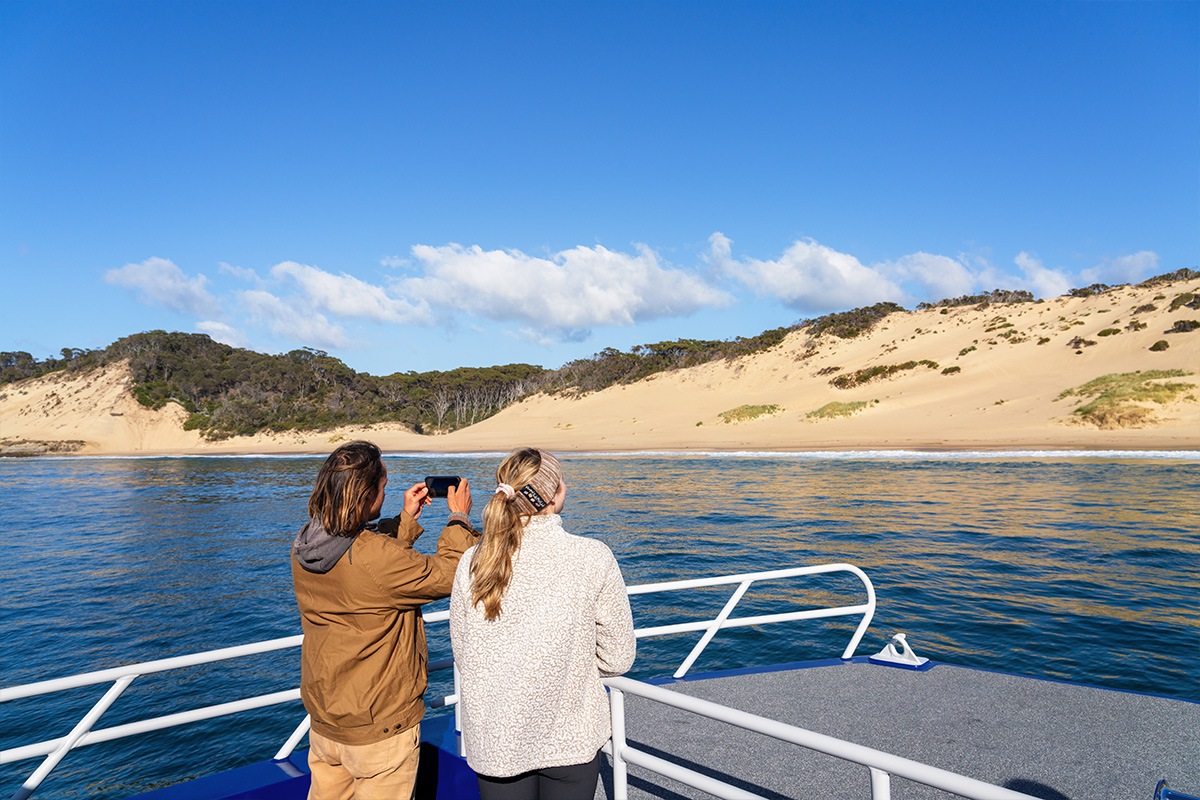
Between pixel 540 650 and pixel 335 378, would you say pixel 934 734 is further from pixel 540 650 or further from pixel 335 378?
pixel 335 378

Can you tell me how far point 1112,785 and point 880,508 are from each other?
1368cm

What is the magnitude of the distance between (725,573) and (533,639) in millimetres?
9525

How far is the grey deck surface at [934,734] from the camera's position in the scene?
3.30 meters

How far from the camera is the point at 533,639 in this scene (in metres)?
1.89

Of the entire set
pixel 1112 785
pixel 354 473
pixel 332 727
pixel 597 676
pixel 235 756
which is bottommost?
pixel 235 756

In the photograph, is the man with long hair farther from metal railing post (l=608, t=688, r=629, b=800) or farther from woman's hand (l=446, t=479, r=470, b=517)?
metal railing post (l=608, t=688, r=629, b=800)

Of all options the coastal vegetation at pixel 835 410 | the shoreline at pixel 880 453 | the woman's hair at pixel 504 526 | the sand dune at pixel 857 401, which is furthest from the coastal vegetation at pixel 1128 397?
the woman's hair at pixel 504 526

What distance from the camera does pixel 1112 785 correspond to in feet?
10.8

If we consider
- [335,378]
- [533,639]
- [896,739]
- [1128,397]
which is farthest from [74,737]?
[335,378]

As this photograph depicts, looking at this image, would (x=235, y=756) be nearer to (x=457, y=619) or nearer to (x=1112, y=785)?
(x=457, y=619)

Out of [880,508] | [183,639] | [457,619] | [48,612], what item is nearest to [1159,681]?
[457,619]

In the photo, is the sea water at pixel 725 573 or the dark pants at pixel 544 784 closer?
the dark pants at pixel 544 784

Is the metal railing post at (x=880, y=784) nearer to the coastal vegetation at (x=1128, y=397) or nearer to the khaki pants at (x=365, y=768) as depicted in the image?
the khaki pants at (x=365, y=768)

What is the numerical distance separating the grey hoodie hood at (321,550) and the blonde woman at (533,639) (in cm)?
41
